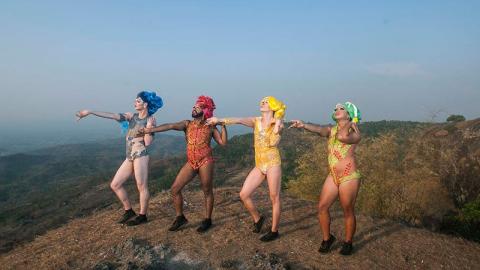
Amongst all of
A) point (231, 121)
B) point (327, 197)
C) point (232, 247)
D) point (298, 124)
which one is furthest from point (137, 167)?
point (327, 197)

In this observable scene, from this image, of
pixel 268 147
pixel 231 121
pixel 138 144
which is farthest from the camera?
pixel 138 144

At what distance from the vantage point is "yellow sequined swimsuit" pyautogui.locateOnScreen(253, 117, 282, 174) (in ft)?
22.2

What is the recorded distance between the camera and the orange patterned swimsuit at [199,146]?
23.4ft

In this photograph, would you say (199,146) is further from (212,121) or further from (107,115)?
(107,115)

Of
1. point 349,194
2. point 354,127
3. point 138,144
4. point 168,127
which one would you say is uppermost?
point 354,127

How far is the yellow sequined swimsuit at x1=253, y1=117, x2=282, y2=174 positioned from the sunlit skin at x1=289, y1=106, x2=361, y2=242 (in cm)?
48

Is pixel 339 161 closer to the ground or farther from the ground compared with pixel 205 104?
closer to the ground

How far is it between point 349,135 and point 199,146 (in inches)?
107

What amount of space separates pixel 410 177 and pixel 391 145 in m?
1.65

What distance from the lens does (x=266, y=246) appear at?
694 centimetres

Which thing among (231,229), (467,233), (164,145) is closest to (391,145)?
(467,233)

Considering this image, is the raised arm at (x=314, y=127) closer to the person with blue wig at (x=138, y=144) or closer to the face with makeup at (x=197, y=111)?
the face with makeup at (x=197, y=111)

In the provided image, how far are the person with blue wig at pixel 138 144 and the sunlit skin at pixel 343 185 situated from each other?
9.84ft

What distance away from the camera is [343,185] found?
6094mm
